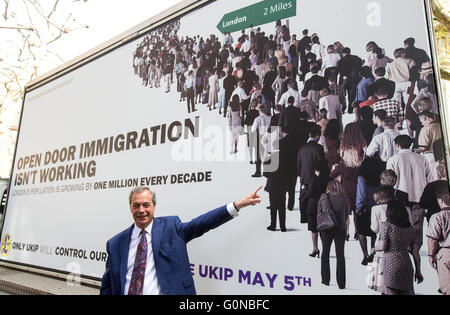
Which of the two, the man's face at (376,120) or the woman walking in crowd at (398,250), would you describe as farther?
the man's face at (376,120)

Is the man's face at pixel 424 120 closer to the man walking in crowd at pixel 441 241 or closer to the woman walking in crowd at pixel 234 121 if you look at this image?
the man walking in crowd at pixel 441 241

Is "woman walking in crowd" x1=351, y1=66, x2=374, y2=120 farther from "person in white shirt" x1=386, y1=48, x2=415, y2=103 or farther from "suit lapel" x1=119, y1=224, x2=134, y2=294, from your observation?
"suit lapel" x1=119, y1=224, x2=134, y2=294

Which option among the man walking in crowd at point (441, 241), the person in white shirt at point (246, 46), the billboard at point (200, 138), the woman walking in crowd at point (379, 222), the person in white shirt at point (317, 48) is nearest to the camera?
the man walking in crowd at point (441, 241)

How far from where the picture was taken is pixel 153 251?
5.51 ft

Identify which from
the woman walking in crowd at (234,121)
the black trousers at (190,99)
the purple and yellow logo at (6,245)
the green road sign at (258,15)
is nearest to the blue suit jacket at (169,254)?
the woman walking in crowd at (234,121)

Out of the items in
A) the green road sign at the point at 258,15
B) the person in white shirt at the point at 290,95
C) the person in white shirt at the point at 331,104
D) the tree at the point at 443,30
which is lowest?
the person in white shirt at the point at 331,104

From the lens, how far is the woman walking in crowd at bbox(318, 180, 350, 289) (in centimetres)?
145

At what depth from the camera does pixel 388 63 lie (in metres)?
1.48

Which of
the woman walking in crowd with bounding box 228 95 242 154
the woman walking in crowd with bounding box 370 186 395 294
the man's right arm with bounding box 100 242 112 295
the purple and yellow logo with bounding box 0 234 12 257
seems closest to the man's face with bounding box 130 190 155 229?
the man's right arm with bounding box 100 242 112 295

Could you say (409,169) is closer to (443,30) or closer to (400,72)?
(400,72)

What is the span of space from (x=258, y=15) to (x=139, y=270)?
1.63 m

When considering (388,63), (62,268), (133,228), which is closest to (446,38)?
(388,63)

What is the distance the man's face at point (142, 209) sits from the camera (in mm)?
1760
